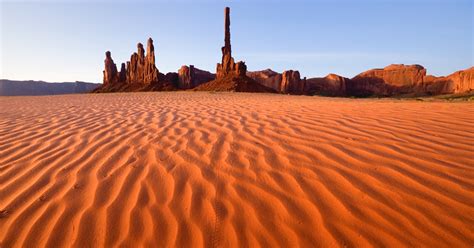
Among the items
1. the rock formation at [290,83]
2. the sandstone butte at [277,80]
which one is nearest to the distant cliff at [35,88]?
the sandstone butte at [277,80]

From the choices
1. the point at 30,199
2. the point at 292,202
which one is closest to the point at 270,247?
the point at 292,202

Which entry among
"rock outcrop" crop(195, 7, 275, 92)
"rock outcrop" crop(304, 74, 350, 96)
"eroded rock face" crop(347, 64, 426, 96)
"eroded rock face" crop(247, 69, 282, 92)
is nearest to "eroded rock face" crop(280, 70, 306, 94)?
"eroded rock face" crop(247, 69, 282, 92)

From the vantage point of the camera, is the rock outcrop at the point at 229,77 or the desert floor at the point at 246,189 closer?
the desert floor at the point at 246,189

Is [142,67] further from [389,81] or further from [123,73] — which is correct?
[389,81]

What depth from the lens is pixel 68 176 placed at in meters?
2.75

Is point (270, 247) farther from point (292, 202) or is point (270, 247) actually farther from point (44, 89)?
point (44, 89)

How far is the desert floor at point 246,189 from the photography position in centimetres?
186

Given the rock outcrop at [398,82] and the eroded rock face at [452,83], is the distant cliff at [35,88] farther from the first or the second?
the eroded rock face at [452,83]

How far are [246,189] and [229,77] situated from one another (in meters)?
36.2

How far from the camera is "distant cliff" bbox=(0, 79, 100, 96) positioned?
3957 inches

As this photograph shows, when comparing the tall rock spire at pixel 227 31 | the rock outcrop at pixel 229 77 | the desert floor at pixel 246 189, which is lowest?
the desert floor at pixel 246 189

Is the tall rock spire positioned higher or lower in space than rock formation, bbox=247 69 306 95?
higher

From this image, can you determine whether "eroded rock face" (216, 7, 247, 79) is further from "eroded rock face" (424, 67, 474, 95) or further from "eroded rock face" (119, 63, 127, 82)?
"eroded rock face" (424, 67, 474, 95)

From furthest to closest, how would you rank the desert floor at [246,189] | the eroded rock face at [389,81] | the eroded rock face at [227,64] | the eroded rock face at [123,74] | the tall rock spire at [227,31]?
the eroded rock face at [389,81] < the eroded rock face at [123,74] < the tall rock spire at [227,31] < the eroded rock face at [227,64] < the desert floor at [246,189]
